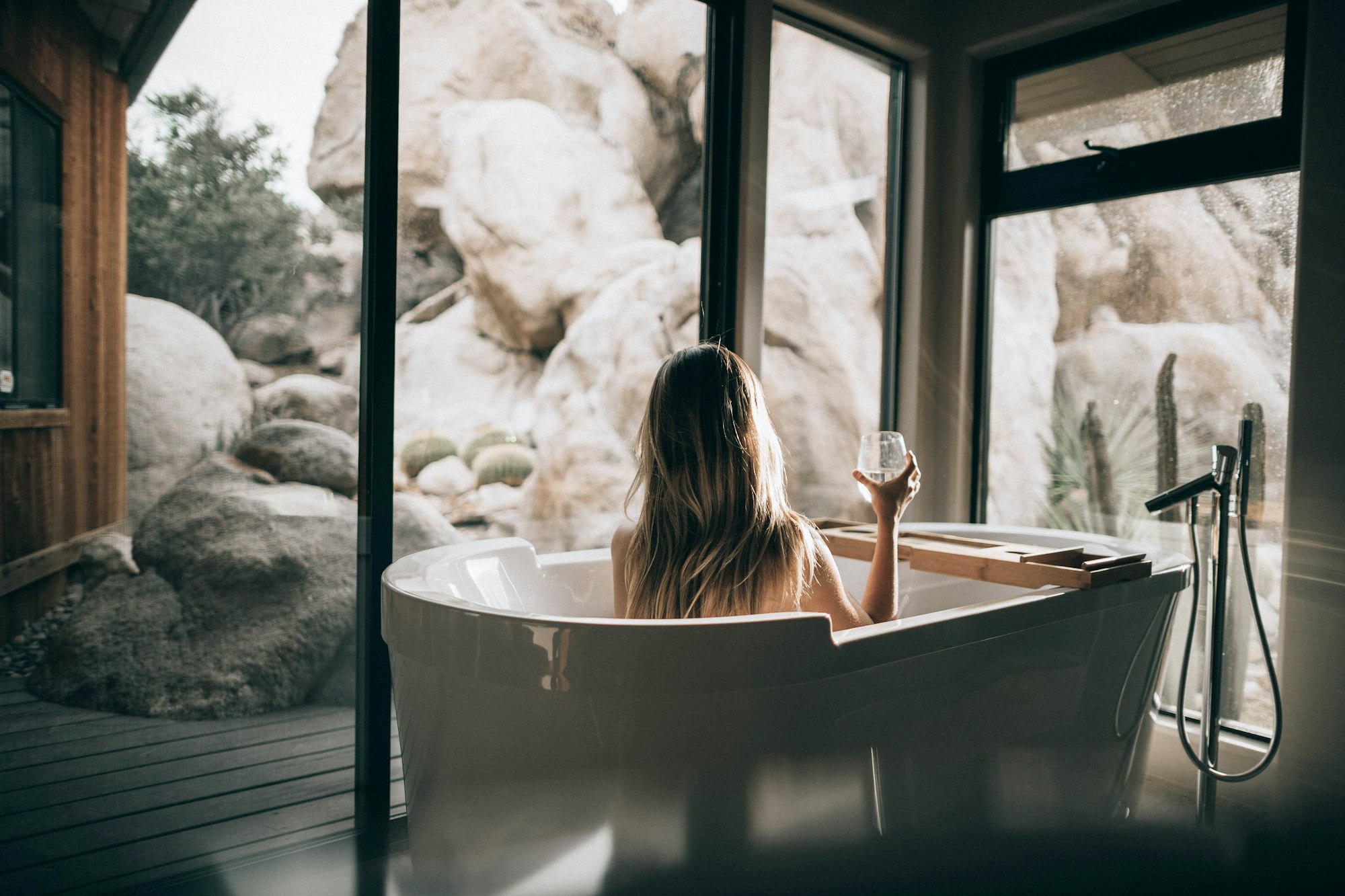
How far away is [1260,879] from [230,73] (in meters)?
2.65

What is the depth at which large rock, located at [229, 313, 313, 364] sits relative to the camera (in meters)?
1.76

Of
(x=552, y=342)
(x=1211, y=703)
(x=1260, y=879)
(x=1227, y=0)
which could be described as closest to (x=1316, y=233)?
(x=1227, y=0)

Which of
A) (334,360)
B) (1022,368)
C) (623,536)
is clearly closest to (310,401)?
(334,360)

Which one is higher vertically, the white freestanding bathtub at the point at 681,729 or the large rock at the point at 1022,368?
the large rock at the point at 1022,368

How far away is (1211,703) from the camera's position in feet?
6.60

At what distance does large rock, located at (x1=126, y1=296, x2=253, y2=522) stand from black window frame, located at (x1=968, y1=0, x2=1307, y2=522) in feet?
7.21

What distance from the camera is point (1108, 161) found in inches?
101

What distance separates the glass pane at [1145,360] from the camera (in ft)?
7.52

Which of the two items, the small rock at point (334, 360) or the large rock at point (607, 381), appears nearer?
the small rock at point (334, 360)

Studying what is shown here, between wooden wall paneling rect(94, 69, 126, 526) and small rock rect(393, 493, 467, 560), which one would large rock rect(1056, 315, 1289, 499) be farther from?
wooden wall paneling rect(94, 69, 126, 526)

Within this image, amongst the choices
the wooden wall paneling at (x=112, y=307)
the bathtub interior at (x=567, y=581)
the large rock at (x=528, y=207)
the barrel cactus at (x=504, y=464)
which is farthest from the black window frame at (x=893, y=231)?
the wooden wall paneling at (x=112, y=307)

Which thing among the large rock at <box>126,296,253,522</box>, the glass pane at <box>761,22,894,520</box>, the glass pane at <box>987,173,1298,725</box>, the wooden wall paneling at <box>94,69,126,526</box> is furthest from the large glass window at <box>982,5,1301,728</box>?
the wooden wall paneling at <box>94,69,126,526</box>

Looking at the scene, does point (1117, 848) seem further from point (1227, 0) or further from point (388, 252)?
point (1227, 0)

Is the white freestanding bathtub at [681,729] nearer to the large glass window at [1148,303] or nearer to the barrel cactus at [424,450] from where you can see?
the barrel cactus at [424,450]
